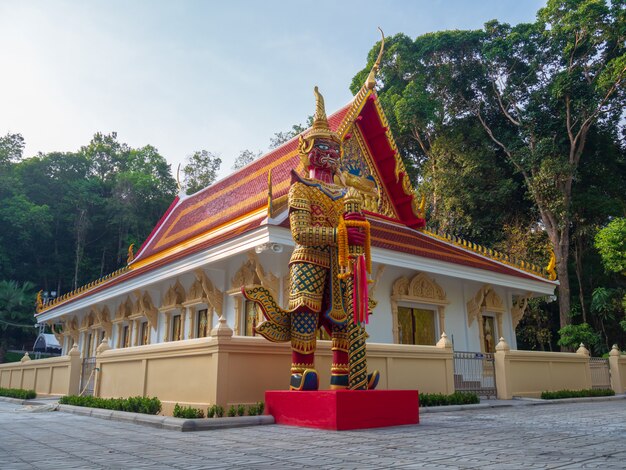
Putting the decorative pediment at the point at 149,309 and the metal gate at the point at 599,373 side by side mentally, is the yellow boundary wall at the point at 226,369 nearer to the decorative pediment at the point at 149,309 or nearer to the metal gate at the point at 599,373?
the decorative pediment at the point at 149,309

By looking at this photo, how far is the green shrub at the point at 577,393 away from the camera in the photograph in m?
10.8

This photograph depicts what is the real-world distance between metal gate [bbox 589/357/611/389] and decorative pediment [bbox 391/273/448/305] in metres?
3.94

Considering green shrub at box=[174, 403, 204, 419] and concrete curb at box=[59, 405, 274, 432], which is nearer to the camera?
concrete curb at box=[59, 405, 274, 432]

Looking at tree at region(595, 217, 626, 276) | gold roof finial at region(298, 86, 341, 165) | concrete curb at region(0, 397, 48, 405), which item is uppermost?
tree at region(595, 217, 626, 276)

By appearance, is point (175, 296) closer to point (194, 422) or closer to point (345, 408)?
point (194, 422)

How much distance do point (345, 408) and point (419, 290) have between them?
7.64m

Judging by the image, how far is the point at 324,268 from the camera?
20.5 feet

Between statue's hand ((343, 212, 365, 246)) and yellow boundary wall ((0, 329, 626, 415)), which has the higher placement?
statue's hand ((343, 212, 365, 246))

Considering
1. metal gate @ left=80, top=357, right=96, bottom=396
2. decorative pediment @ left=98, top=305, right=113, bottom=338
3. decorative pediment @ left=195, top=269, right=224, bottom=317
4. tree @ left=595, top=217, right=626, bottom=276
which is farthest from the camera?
decorative pediment @ left=98, top=305, right=113, bottom=338

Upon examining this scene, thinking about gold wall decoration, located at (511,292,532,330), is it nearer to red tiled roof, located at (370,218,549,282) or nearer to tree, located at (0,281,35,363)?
red tiled roof, located at (370,218,549,282)

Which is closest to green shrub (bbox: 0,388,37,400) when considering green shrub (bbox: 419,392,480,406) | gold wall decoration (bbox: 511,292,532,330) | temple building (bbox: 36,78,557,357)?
temple building (bbox: 36,78,557,357)

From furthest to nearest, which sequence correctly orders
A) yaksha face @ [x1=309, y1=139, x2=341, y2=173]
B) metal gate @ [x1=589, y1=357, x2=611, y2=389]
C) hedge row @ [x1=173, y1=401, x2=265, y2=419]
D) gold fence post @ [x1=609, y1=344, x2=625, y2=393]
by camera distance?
gold fence post @ [x1=609, y1=344, x2=625, y2=393]
metal gate @ [x1=589, y1=357, x2=611, y2=389]
yaksha face @ [x1=309, y1=139, x2=341, y2=173]
hedge row @ [x1=173, y1=401, x2=265, y2=419]

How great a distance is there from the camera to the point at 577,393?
11.5m

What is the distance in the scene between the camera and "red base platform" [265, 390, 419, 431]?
17.5 feet
